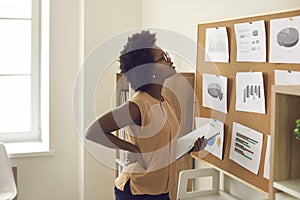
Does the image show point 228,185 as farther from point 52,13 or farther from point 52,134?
point 52,13

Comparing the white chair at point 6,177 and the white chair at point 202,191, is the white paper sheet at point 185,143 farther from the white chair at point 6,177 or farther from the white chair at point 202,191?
the white chair at point 6,177

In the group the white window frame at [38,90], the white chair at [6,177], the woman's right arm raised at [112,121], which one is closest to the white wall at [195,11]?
the woman's right arm raised at [112,121]

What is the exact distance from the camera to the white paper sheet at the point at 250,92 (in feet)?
6.06

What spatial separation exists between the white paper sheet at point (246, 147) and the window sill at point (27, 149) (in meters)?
1.74

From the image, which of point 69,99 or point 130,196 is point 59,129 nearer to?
point 69,99

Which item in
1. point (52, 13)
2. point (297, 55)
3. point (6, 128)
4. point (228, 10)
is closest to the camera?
point (297, 55)

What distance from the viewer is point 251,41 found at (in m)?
1.90

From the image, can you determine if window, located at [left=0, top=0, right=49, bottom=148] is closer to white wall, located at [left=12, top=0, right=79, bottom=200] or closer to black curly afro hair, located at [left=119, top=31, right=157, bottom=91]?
white wall, located at [left=12, top=0, right=79, bottom=200]

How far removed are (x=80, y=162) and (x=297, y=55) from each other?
2.17 m

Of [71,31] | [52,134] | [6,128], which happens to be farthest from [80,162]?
[71,31]

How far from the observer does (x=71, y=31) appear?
3389 mm

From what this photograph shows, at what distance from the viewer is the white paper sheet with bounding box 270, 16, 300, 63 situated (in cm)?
163

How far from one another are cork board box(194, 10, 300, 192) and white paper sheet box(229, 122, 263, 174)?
0.02m

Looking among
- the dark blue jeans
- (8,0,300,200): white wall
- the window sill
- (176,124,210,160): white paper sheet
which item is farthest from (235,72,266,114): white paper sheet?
the window sill
